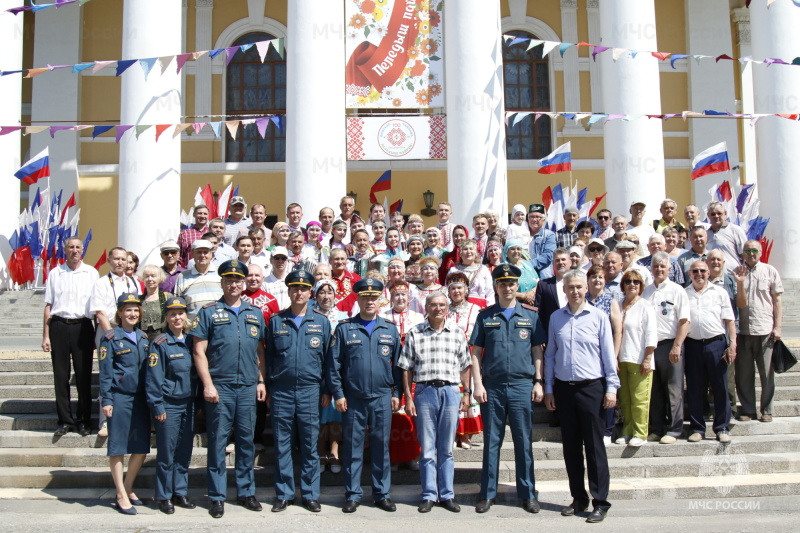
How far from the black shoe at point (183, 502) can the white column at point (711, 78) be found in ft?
54.8

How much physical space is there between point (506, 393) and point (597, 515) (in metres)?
1.18

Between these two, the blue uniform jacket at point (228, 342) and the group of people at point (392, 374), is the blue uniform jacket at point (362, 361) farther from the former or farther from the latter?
the blue uniform jacket at point (228, 342)

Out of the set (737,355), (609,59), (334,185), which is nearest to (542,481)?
(737,355)

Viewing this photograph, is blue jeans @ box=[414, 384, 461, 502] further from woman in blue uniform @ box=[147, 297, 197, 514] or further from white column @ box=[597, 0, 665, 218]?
white column @ box=[597, 0, 665, 218]

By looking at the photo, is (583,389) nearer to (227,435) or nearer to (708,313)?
(708,313)

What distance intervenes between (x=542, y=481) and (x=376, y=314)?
224 cm

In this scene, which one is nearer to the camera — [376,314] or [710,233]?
[376,314]

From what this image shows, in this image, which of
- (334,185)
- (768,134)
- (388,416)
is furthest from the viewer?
(768,134)

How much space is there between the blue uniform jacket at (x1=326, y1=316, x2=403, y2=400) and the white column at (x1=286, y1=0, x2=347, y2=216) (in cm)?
729

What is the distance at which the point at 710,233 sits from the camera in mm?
10180

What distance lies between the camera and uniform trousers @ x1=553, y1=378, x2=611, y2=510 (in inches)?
Result: 253

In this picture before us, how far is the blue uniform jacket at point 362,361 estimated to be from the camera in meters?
6.67

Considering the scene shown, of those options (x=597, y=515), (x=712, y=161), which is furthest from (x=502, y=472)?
(x=712, y=161)

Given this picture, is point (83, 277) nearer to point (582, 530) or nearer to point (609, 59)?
point (582, 530)
